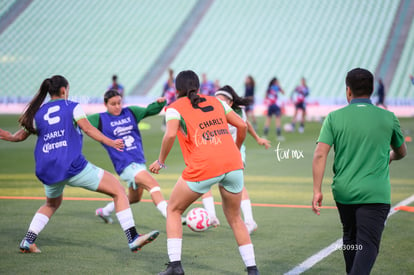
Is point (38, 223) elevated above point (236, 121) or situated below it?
below

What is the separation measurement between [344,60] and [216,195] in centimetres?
4405

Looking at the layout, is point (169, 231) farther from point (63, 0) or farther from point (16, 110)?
point (63, 0)

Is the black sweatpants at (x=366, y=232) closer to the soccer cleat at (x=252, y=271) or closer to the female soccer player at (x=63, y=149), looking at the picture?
the soccer cleat at (x=252, y=271)

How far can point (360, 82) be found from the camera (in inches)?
199

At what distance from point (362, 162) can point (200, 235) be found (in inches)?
141

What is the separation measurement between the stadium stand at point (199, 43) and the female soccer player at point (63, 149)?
42.4 m

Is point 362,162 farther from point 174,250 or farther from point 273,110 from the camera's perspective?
point 273,110

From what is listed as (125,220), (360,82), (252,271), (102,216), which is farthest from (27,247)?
(360,82)

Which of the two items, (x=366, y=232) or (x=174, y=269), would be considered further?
(x=174, y=269)

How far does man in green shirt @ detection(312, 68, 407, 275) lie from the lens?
4.93m

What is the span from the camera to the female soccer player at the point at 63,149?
687 cm

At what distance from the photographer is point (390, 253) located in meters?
6.98

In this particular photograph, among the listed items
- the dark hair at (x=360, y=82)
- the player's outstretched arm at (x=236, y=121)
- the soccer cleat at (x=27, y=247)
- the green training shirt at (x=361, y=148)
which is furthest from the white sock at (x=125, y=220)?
the dark hair at (x=360, y=82)

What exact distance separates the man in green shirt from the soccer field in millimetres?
1431
